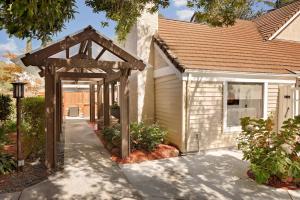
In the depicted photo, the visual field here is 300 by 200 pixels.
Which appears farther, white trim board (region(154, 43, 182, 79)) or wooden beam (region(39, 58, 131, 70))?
white trim board (region(154, 43, 182, 79))

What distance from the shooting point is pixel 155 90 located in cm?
1159

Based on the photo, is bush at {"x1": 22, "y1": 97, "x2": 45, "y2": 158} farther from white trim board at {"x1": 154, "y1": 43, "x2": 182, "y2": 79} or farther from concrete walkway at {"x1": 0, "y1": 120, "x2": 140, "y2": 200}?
white trim board at {"x1": 154, "y1": 43, "x2": 182, "y2": 79}

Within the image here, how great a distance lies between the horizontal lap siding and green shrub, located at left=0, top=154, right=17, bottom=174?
565 centimetres

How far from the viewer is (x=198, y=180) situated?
652 cm

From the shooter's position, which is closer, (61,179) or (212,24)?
(61,179)

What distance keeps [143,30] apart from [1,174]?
7.82 metres

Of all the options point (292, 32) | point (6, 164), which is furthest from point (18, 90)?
point (292, 32)

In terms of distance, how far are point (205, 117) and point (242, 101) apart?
1.86 metres

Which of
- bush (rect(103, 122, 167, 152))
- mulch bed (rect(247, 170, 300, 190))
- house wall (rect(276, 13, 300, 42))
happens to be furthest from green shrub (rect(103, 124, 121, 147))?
house wall (rect(276, 13, 300, 42))

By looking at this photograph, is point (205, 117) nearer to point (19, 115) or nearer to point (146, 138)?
point (146, 138)

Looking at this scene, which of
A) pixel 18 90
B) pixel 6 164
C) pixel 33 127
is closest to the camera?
pixel 6 164

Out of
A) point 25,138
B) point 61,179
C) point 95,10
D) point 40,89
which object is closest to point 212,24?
point 95,10

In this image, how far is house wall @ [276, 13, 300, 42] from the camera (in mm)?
14269

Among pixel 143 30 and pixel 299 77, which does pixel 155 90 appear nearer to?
pixel 143 30
